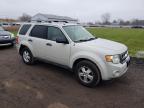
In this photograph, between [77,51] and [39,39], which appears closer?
[77,51]

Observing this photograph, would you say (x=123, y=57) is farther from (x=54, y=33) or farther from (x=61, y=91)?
(x=54, y=33)

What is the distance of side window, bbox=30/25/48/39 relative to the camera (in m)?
6.16

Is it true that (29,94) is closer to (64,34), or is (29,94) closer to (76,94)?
(76,94)

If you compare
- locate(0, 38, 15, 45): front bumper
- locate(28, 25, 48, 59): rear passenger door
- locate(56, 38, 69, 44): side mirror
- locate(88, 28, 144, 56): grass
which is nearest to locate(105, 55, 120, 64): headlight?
locate(56, 38, 69, 44): side mirror

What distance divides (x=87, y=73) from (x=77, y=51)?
69 cm

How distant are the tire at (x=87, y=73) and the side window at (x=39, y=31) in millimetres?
1820

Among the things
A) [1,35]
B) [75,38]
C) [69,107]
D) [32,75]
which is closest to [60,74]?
[32,75]

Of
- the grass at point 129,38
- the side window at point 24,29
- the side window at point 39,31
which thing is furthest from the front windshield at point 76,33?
the grass at point 129,38

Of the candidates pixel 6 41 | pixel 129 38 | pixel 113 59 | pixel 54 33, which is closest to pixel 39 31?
pixel 54 33

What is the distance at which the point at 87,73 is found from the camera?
196 inches

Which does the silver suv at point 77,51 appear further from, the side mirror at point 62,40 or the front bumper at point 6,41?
the front bumper at point 6,41

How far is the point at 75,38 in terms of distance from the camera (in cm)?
548

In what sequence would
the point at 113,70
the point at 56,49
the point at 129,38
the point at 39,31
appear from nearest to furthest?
the point at 113,70, the point at 56,49, the point at 39,31, the point at 129,38

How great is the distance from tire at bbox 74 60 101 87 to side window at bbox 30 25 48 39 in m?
1.82
